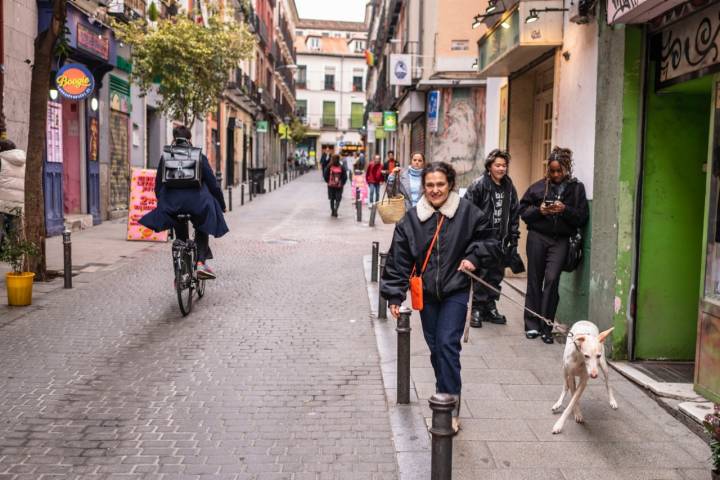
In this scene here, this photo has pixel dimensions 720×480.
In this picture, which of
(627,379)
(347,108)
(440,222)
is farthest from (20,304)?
(347,108)

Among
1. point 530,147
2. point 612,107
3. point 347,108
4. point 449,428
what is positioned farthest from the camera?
point 347,108

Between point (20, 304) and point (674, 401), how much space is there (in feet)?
22.2

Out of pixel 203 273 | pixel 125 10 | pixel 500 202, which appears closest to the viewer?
pixel 500 202

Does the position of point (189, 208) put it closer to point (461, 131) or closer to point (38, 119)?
point (38, 119)

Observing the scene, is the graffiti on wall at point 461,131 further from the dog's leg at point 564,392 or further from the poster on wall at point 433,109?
the dog's leg at point 564,392

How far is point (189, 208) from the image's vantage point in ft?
28.0

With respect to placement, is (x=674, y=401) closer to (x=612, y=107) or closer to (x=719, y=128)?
(x=719, y=128)

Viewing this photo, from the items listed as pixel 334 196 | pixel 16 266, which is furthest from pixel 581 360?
pixel 334 196

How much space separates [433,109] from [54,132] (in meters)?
11.3

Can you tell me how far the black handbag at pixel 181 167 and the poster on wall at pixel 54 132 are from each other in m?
7.14

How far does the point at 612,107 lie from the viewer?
252 inches

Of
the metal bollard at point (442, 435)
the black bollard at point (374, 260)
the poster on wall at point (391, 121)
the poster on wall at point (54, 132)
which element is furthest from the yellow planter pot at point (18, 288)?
the poster on wall at point (391, 121)

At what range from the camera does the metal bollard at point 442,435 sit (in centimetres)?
317

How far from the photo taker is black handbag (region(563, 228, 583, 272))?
23.4ft
